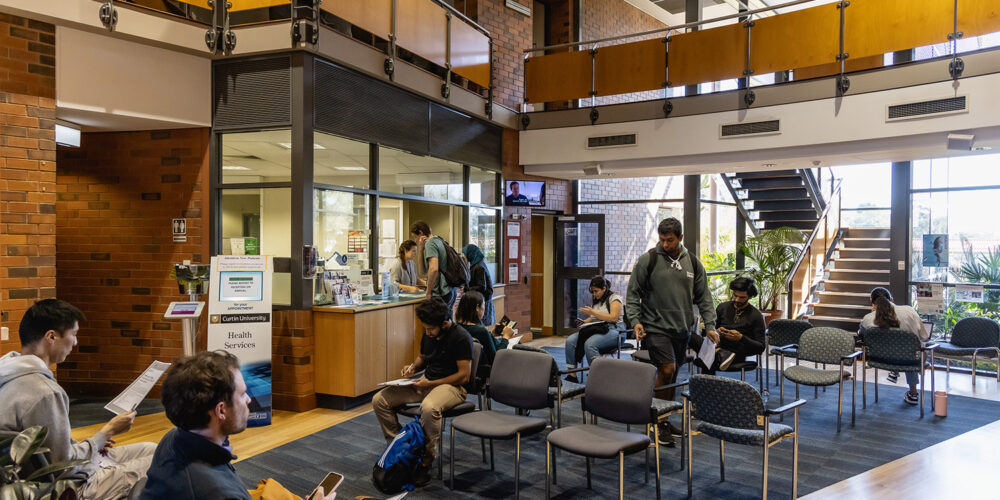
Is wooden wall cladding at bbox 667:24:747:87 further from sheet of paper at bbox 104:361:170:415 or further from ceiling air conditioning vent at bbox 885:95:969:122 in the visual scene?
sheet of paper at bbox 104:361:170:415

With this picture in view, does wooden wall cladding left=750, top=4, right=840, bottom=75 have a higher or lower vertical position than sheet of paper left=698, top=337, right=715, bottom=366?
higher

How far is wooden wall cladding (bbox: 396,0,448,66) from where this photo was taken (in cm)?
661

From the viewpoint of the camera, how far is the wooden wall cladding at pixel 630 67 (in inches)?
318

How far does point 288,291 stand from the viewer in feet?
18.8

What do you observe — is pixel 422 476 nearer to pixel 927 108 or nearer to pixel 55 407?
pixel 55 407

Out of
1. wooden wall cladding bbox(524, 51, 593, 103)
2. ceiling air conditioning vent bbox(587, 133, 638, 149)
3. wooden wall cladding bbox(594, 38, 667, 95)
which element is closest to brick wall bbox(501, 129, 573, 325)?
wooden wall cladding bbox(524, 51, 593, 103)

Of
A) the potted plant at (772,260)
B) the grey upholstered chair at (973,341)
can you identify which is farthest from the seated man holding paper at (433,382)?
the potted plant at (772,260)

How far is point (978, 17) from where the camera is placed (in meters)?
6.07

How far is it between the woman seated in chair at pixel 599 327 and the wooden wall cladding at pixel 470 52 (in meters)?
3.31

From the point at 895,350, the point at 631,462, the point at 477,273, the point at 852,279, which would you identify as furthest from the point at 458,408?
the point at 852,279

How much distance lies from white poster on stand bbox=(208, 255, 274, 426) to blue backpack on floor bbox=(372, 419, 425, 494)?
189cm

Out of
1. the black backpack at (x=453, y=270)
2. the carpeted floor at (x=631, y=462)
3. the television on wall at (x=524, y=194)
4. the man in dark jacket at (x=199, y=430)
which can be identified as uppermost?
the television on wall at (x=524, y=194)

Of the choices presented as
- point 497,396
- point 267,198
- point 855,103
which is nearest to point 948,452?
point 497,396

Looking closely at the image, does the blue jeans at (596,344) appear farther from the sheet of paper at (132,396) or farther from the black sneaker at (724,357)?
the sheet of paper at (132,396)
